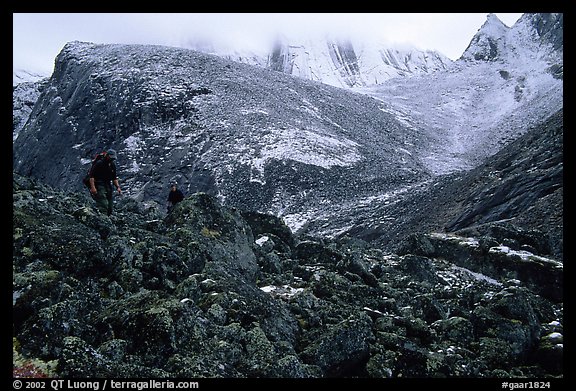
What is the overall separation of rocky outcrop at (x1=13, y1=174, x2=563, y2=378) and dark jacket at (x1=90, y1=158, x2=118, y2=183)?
111 cm

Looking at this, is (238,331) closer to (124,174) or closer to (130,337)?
(130,337)

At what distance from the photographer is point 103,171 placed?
1222 cm

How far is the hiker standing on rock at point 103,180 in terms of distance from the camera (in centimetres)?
1206

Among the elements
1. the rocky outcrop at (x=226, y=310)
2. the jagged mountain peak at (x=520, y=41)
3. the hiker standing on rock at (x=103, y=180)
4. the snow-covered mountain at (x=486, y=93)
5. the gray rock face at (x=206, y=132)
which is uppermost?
the jagged mountain peak at (x=520, y=41)

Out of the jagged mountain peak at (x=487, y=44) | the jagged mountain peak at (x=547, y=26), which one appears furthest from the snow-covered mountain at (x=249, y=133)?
the jagged mountain peak at (x=487, y=44)

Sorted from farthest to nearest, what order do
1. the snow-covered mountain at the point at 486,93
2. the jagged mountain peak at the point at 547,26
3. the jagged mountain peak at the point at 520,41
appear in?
1. the jagged mountain peak at the point at 520,41
2. the jagged mountain peak at the point at 547,26
3. the snow-covered mountain at the point at 486,93

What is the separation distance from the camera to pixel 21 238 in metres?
8.20

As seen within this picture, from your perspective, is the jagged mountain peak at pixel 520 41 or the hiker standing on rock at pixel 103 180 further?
the jagged mountain peak at pixel 520 41

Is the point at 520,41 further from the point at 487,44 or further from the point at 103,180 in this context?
the point at 103,180

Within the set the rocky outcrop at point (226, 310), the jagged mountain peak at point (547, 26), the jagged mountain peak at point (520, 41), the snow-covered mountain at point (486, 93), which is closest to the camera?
the rocky outcrop at point (226, 310)

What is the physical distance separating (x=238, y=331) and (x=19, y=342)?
3.34 m

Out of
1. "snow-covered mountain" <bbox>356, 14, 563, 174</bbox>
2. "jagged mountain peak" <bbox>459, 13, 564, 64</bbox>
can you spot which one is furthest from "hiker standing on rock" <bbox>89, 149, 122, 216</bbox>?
"jagged mountain peak" <bbox>459, 13, 564, 64</bbox>

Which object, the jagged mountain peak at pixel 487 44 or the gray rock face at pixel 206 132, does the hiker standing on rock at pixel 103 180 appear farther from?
the jagged mountain peak at pixel 487 44

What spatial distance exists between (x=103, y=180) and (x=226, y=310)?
6395 mm
